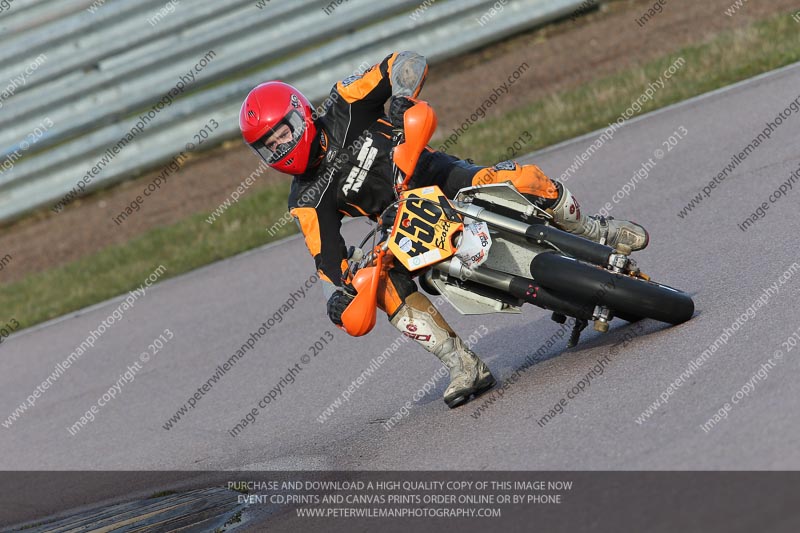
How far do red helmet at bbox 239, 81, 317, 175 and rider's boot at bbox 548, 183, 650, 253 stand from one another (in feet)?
4.72

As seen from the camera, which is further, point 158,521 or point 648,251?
point 648,251

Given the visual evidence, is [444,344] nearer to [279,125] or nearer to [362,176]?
[362,176]

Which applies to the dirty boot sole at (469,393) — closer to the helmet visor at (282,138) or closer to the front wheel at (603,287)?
the front wheel at (603,287)

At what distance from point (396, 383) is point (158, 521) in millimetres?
1954

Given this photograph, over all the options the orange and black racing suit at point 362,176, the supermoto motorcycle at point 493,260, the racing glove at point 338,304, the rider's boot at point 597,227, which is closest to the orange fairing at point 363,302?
the supermoto motorcycle at point 493,260

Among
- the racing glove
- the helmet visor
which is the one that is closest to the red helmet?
the helmet visor

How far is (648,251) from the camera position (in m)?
7.92

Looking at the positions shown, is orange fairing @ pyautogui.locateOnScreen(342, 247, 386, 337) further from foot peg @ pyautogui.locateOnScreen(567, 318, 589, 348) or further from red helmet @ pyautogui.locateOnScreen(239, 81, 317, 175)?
foot peg @ pyautogui.locateOnScreen(567, 318, 589, 348)

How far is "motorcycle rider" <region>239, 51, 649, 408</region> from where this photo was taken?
19.1 ft

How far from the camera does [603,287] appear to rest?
5363 millimetres

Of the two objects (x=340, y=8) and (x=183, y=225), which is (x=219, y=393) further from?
(x=340, y=8)

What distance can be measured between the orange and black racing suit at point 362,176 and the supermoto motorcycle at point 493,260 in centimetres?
14

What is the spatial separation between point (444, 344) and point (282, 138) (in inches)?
57.3

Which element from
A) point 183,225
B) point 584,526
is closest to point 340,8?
point 183,225
